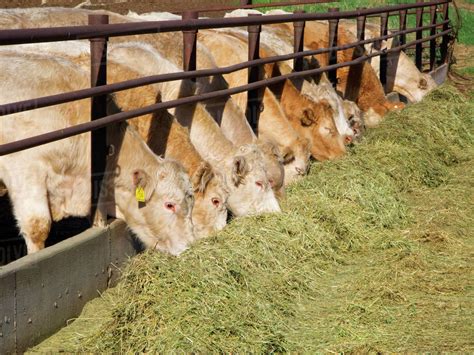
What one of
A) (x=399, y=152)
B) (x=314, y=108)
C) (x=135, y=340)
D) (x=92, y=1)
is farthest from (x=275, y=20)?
(x=92, y=1)

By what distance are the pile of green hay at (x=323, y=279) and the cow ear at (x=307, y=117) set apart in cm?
Result: 71

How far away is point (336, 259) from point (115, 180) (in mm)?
1835

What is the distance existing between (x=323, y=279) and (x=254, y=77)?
136 inches

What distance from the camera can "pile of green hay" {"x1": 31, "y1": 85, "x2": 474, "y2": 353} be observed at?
467 centimetres

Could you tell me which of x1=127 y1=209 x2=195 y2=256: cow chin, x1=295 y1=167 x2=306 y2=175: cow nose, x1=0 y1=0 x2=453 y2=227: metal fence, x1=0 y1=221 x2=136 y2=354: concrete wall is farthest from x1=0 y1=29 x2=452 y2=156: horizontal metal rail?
x1=295 y1=167 x2=306 y2=175: cow nose

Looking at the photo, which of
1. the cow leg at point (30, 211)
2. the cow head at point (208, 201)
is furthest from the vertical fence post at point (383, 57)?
the cow leg at point (30, 211)

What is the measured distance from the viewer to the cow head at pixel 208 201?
23.4ft

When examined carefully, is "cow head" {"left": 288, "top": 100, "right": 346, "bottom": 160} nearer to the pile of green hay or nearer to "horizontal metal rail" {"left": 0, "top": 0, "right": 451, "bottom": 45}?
the pile of green hay

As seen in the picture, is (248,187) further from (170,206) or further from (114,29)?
(114,29)

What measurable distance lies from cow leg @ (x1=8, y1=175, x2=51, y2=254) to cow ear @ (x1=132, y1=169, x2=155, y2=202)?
759 millimetres

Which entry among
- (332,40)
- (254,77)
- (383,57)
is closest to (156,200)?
(254,77)

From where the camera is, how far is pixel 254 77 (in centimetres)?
923

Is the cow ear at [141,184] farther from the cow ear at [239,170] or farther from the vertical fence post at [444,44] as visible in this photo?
the vertical fence post at [444,44]

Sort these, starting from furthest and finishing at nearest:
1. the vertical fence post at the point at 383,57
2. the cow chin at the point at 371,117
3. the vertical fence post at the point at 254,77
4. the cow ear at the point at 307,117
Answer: the vertical fence post at the point at 383,57 < the cow chin at the point at 371,117 < the cow ear at the point at 307,117 < the vertical fence post at the point at 254,77
